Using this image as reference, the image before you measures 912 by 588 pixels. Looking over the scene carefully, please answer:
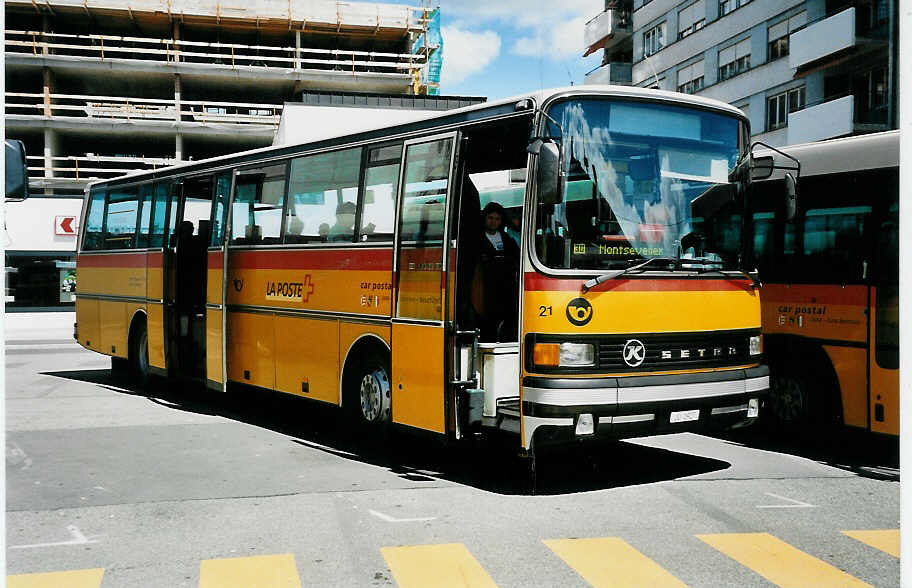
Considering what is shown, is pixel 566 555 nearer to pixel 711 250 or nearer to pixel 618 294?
pixel 618 294

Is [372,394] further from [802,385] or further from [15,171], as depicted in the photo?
[15,171]

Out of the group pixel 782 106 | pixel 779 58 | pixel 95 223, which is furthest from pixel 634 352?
pixel 779 58

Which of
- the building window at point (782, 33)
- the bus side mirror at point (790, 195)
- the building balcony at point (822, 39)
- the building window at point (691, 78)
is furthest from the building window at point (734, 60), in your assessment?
the bus side mirror at point (790, 195)

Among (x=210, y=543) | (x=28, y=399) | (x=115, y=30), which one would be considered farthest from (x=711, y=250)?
(x=115, y=30)

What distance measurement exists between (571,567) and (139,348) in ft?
36.8

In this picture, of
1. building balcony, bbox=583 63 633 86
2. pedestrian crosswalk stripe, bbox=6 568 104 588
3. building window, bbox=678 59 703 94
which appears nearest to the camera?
pedestrian crosswalk stripe, bbox=6 568 104 588

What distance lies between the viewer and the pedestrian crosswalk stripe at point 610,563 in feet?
18.4

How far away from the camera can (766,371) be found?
8.85 m

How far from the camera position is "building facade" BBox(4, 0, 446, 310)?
167 ft

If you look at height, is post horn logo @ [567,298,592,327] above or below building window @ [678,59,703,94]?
below

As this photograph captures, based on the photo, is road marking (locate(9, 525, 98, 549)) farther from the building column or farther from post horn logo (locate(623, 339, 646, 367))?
the building column

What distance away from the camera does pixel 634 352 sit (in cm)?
798

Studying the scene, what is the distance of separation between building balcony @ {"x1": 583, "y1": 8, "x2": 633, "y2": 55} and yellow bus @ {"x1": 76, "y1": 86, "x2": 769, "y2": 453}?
150 feet

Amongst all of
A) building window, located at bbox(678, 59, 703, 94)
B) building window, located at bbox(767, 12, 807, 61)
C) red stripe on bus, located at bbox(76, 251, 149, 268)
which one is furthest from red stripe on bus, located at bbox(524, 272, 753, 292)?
building window, located at bbox(678, 59, 703, 94)
